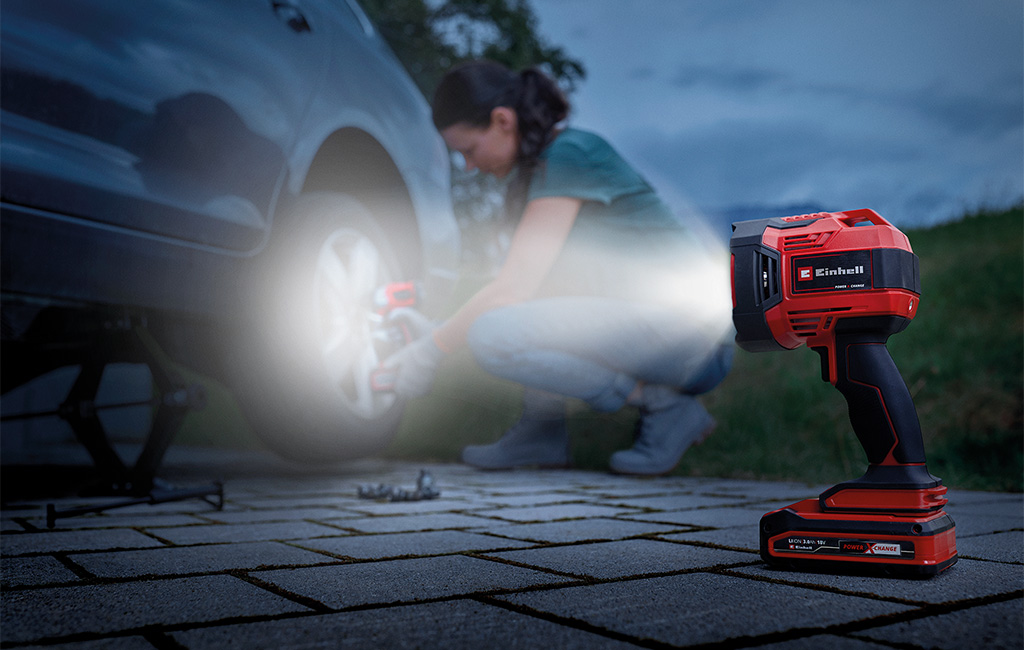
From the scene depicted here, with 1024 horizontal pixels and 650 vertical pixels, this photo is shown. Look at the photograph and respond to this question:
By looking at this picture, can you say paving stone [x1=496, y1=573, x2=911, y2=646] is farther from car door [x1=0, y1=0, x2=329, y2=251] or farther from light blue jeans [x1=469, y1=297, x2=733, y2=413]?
light blue jeans [x1=469, y1=297, x2=733, y2=413]

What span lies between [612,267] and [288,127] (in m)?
1.30

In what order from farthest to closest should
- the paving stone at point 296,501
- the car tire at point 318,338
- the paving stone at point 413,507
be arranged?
the car tire at point 318,338 → the paving stone at point 296,501 → the paving stone at point 413,507

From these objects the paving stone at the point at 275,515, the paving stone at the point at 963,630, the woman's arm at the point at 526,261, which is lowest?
the paving stone at the point at 963,630

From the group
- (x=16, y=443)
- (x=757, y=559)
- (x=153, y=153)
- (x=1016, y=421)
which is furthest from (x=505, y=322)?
(x=16, y=443)

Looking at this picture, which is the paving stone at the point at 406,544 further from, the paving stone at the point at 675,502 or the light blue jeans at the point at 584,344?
the light blue jeans at the point at 584,344

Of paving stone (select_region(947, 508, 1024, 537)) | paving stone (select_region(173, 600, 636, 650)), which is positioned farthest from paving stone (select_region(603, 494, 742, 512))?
paving stone (select_region(173, 600, 636, 650))

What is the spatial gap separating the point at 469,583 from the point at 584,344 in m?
1.84

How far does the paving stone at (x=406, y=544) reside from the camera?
1445 millimetres

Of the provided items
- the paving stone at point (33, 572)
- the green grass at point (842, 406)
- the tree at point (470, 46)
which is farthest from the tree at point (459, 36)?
the paving stone at point (33, 572)

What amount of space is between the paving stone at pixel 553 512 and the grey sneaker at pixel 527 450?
1.13 meters

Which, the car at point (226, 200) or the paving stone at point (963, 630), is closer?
the paving stone at point (963, 630)

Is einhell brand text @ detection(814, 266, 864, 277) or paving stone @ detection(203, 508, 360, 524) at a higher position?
einhell brand text @ detection(814, 266, 864, 277)

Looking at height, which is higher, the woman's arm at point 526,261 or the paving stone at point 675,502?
the woman's arm at point 526,261

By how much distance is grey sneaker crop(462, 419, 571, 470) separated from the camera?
322 cm
